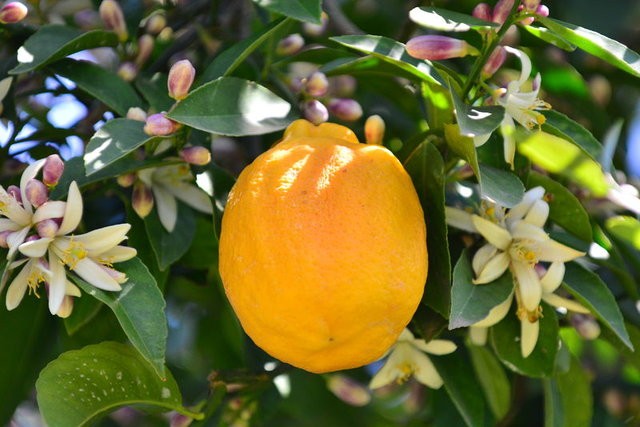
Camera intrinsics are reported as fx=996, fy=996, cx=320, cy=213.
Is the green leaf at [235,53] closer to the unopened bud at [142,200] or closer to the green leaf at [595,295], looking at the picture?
the unopened bud at [142,200]

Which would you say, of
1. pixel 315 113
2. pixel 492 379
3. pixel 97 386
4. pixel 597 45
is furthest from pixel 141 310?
pixel 492 379

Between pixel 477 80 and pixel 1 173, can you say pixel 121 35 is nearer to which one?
pixel 1 173

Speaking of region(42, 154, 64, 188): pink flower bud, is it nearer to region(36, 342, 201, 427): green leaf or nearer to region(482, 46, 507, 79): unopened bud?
region(36, 342, 201, 427): green leaf

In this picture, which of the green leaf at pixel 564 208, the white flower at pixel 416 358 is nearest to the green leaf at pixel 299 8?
the green leaf at pixel 564 208

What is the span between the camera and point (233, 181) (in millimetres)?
1207

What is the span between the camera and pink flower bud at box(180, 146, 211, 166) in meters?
1.14

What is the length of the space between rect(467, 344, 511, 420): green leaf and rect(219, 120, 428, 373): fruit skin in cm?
45

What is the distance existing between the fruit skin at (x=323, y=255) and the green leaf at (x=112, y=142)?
0.12m

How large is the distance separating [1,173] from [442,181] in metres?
0.62

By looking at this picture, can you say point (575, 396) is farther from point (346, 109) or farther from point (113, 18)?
point (113, 18)

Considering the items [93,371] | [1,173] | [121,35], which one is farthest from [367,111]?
[93,371]

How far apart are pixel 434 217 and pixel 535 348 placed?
9.5 inches

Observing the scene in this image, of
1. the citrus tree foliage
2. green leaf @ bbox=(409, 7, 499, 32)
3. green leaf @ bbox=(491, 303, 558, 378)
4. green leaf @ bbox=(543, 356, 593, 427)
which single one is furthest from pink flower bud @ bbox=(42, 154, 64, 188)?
green leaf @ bbox=(543, 356, 593, 427)

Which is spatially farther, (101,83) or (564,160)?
(101,83)
